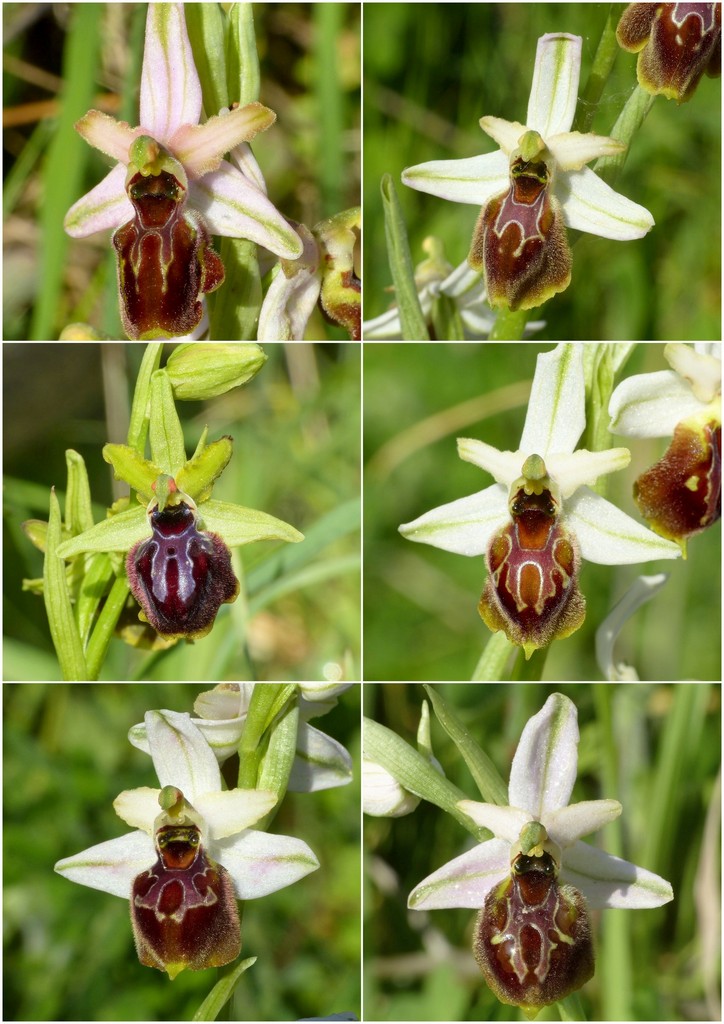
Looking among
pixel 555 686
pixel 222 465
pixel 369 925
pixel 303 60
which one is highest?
pixel 303 60

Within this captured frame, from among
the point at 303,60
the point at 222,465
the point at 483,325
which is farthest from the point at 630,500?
the point at 303,60

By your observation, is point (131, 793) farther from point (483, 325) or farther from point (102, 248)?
point (102, 248)

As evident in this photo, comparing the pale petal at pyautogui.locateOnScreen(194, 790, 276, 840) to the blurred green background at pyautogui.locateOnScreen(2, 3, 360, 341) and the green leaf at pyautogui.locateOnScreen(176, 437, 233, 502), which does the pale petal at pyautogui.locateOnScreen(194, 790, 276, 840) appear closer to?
the green leaf at pyautogui.locateOnScreen(176, 437, 233, 502)

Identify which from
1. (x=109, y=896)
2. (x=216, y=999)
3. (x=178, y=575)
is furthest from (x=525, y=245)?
(x=109, y=896)

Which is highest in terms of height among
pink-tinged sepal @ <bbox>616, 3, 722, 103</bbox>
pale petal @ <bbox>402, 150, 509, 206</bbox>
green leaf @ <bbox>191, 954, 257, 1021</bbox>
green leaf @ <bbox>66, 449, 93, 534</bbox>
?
pink-tinged sepal @ <bbox>616, 3, 722, 103</bbox>

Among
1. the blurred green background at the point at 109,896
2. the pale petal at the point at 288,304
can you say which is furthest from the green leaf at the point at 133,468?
the blurred green background at the point at 109,896

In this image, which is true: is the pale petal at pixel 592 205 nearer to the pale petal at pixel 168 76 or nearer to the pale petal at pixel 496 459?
the pale petal at pixel 496 459

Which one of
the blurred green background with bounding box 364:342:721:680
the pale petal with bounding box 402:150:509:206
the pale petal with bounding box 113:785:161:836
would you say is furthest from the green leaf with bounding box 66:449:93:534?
the blurred green background with bounding box 364:342:721:680

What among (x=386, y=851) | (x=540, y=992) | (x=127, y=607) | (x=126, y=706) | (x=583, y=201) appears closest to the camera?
(x=540, y=992)
